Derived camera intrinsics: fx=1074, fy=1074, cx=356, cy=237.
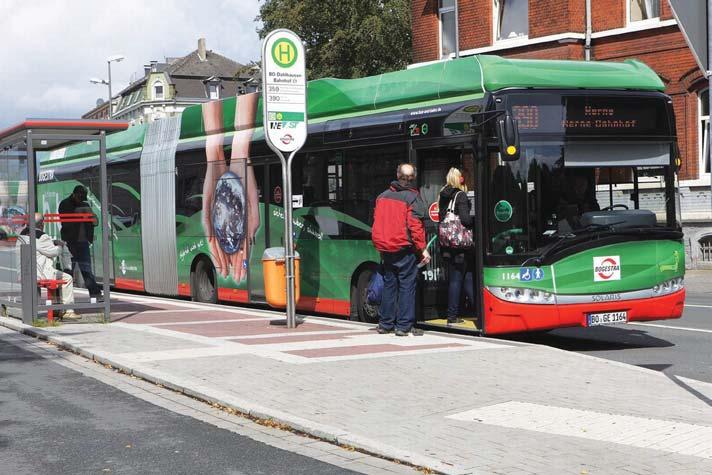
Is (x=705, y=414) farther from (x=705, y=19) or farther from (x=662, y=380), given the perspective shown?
(x=705, y=19)

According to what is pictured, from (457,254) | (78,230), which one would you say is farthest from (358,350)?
(78,230)

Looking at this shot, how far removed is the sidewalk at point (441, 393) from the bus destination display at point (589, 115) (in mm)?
2366

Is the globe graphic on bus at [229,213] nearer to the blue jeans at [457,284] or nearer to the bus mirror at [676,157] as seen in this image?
the blue jeans at [457,284]

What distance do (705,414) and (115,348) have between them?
615 cm

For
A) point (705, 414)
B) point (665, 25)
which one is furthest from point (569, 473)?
point (665, 25)

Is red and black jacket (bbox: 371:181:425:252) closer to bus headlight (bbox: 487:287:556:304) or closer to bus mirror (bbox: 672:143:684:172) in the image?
bus headlight (bbox: 487:287:556:304)

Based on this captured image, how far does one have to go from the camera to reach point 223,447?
6805 mm

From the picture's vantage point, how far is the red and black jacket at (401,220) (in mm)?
11742

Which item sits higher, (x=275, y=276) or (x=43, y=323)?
(x=275, y=276)

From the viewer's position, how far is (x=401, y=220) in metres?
11.8

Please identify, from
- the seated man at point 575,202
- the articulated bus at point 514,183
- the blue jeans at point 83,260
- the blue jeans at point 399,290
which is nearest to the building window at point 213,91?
the blue jeans at point 83,260

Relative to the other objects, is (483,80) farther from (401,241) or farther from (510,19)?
(510,19)

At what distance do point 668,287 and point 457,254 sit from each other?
2328 millimetres

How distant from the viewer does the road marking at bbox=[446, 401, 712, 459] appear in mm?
6520
